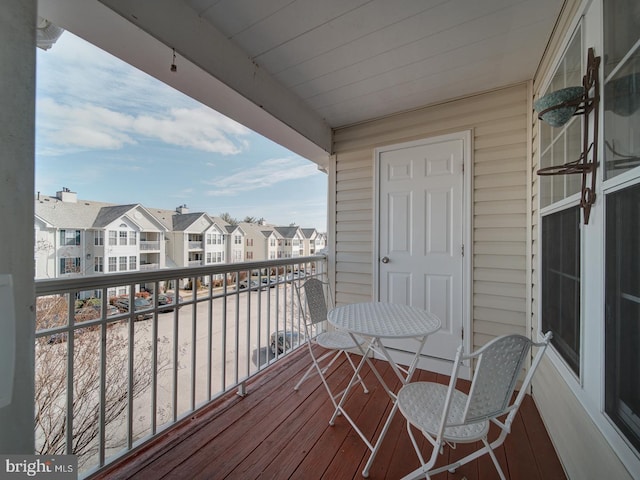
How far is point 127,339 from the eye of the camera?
1506mm

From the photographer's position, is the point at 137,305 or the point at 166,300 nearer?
the point at 137,305

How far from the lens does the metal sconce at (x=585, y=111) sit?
113 cm

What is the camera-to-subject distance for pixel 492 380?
0.98m

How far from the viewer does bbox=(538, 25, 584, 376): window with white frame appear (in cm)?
136

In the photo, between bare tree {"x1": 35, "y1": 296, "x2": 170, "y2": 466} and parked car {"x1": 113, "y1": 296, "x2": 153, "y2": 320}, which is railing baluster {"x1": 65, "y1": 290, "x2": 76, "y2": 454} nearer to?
parked car {"x1": 113, "y1": 296, "x2": 153, "y2": 320}

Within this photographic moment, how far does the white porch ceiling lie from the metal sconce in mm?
698

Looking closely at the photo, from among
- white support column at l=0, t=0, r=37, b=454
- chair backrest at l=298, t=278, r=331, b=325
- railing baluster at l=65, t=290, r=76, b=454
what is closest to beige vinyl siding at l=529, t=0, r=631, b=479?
chair backrest at l=298, t=278, r=331, b=325

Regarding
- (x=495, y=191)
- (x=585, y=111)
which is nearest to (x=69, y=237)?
(x=585, y=111)

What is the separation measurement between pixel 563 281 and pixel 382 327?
3.75 ft

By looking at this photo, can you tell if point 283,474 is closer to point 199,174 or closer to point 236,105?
point 236,105

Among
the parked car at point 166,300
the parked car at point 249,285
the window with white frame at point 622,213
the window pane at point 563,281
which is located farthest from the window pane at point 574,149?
the parked car at point 166,300

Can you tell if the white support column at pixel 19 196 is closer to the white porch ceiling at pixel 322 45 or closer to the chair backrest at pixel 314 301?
the white porch ceiling at pixel 322 45

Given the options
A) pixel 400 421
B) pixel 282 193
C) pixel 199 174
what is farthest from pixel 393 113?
pixel 282 193

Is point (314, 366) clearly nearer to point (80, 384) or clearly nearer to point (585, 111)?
point (80, 384)
